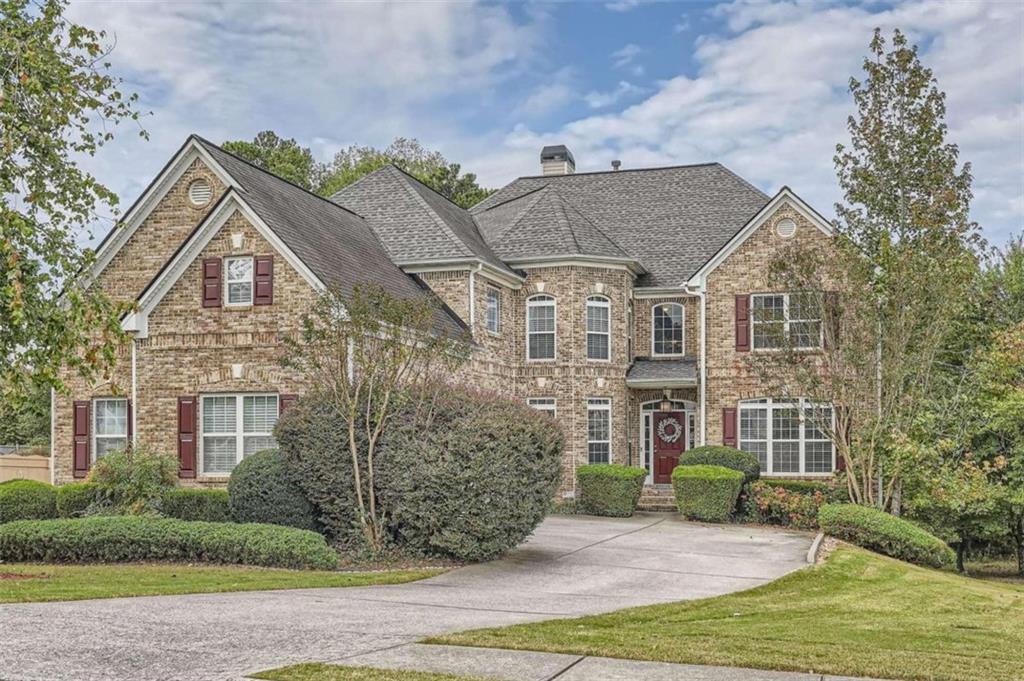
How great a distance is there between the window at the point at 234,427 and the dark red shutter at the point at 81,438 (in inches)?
115

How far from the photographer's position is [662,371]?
28438 millimetres

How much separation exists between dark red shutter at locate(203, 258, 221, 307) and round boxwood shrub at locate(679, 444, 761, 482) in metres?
11.5

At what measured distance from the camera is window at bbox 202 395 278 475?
21.6 m

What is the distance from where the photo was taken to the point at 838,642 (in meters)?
9.92

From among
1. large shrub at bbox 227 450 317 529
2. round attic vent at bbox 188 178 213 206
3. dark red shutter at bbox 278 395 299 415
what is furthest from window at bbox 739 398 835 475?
round attic vent at bbox 188 178 213 206

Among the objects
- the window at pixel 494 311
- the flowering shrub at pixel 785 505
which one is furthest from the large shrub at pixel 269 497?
the flowering shrub at pixel 785 505

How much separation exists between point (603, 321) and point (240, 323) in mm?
10321

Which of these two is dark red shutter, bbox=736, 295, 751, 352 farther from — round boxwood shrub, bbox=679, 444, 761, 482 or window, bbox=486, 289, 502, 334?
window, bbox=486, 289, 502, 334

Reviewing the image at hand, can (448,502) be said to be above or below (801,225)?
below

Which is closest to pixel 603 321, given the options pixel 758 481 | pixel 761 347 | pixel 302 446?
pixel 761 347

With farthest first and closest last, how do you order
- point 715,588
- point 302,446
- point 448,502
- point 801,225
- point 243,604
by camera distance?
point 801,225 < point 302,446 < point 448,502 < point 715,588 < point 243,604

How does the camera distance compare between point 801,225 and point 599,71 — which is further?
point 801,225

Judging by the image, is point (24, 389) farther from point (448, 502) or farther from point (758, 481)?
point (758, 481)

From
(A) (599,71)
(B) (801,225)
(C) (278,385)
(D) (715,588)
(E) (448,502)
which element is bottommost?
(D) (715,588)
